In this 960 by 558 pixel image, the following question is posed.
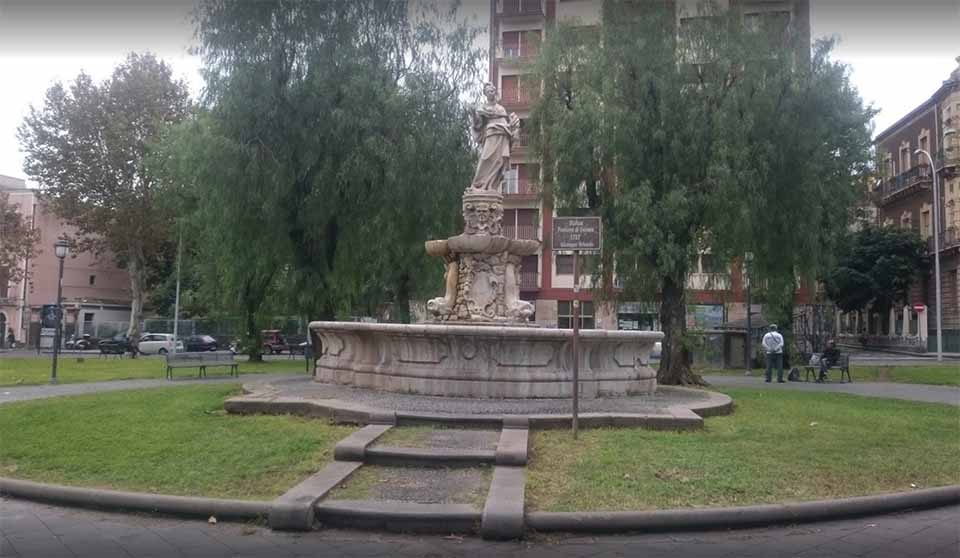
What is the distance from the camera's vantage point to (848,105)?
22.4 metres

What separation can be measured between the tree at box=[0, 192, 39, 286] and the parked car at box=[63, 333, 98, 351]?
5054 millimetres

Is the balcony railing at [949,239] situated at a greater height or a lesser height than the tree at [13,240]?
greater

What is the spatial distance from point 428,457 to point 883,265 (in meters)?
49.8

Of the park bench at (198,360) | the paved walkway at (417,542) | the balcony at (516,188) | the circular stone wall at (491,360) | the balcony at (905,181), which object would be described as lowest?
the paved walkway at (417,542)

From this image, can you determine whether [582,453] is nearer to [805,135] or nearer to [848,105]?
[805,135]

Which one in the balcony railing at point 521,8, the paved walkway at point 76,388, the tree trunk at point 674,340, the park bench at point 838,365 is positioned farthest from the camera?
the balcony railing at point 521,8

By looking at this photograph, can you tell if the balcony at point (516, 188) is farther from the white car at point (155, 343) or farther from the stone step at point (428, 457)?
the stone step at point (428, 457)

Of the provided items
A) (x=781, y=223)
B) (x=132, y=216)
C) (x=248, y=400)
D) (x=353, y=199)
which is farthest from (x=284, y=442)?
(x=132, y=216)

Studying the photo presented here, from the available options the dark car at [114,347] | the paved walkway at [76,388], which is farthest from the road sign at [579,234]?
the dark car at [114,347]

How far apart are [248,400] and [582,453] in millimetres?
5179

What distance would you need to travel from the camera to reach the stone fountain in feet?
38.0

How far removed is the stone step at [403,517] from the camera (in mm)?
6062

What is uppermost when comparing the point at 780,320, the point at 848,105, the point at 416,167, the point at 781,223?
the point at 848,105

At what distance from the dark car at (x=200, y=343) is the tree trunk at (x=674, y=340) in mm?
28708
